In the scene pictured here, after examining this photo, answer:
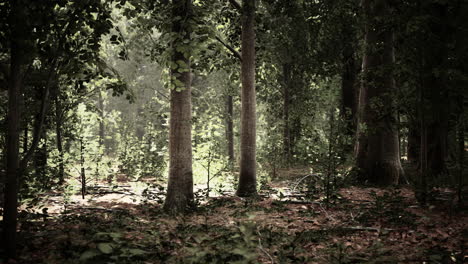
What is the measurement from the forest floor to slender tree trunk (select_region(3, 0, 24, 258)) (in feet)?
1.02

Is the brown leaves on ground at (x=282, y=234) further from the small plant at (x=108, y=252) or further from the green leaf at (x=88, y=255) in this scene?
the green leaf at (x=88, y=255)

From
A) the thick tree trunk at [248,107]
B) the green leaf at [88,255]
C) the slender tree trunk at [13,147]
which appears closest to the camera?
the green leaf at [88,255]

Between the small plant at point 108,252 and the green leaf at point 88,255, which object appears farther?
the small plant at point 108,252

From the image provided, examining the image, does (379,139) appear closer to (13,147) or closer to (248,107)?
(248,107)

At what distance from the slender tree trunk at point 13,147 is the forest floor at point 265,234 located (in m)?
0.31

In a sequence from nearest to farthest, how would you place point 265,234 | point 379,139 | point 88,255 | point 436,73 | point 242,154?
point 88,255, point 265,234, point 436,73, point 242,154, point 379,139

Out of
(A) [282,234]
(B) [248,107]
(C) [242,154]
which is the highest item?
(B) [248,107]

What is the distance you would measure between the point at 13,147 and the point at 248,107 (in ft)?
18.5

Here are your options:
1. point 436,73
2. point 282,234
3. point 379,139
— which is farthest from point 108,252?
point 379,139

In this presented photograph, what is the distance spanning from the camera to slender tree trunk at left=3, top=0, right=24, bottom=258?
3533 mm

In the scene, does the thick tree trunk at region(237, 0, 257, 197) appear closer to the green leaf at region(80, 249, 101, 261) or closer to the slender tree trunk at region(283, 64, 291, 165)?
the green leaf at region(80, 249, 101, 261)

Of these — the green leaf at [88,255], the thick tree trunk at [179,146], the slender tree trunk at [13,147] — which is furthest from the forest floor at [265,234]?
the thick tree trunk at [179,146]

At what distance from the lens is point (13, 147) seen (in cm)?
362

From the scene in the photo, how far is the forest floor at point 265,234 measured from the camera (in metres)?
3.55
